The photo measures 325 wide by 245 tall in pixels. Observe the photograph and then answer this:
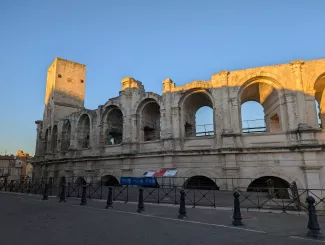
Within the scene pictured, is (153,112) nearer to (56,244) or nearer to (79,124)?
(79,124)

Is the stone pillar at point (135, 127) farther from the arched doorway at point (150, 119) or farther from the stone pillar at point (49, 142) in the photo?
the stone pillar at point (49, 142)

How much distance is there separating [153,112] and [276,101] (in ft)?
39.3

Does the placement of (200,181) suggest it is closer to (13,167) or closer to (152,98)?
(152,98)

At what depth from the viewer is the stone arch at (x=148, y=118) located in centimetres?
2223

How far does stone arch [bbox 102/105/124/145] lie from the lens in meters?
24.9

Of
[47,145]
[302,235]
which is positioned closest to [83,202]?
[302,235]

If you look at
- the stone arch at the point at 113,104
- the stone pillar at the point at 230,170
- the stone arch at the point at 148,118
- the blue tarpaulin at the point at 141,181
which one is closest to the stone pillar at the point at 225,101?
the stone pillar at the point at 230,170

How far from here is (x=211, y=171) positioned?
17.7 metres

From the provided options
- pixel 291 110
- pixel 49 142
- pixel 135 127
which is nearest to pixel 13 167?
pixel 49 142

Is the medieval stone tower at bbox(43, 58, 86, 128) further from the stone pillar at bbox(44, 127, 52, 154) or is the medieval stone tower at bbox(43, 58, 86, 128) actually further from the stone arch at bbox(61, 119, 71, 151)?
the stone arch at bbox(61, 119, 71, 151)

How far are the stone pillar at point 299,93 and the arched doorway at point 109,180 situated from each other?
1726cm

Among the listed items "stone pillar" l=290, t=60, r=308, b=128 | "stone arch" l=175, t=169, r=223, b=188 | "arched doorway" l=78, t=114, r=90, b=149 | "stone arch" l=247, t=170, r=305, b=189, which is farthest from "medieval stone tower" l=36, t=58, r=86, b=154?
"stone pillar" l=290, t=60, r=308, b=128

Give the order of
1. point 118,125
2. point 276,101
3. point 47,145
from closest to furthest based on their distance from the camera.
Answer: point 276,101 → point 118,125 → point 47,145

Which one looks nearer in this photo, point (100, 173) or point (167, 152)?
point (167, 152)
